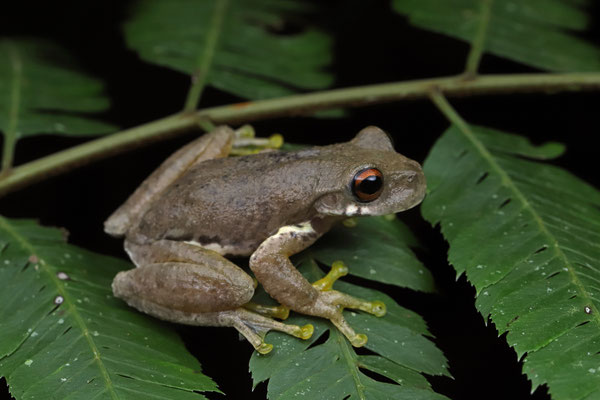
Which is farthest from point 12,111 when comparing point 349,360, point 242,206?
point 349,360

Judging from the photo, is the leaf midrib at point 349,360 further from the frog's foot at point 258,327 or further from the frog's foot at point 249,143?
the frog's foot at point 249,143

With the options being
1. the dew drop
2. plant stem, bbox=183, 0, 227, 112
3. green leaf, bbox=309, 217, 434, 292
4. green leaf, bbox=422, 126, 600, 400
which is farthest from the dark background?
the dew drop

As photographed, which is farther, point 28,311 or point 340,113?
point 340,113

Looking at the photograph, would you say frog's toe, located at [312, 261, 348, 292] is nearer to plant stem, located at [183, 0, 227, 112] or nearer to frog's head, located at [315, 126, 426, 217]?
frog's head, located at [315, 126, 426, 217]

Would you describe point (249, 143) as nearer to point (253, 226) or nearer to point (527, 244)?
point (253, 226)

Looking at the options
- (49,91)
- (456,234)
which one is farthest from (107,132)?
(456,234)

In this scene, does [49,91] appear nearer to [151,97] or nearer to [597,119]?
[151,97]
